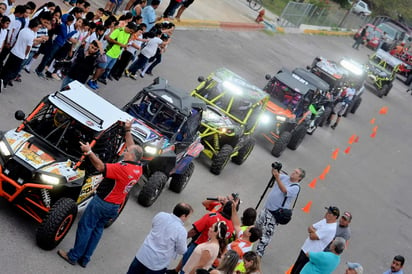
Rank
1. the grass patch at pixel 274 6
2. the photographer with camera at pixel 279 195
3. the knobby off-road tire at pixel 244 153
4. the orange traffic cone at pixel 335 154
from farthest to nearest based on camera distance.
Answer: the grass patch at pixel 274 6
the orange traffic cone at pixel 335 154
the knobby off-road tire at pixel 244 153
the photographer with camera at pixel 279 195

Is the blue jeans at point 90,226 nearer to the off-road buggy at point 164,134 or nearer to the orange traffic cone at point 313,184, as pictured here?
the off-road buggy at point 164,134

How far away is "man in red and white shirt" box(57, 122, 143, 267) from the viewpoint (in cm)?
888

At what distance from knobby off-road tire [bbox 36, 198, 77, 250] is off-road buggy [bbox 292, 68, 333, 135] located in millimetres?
11753

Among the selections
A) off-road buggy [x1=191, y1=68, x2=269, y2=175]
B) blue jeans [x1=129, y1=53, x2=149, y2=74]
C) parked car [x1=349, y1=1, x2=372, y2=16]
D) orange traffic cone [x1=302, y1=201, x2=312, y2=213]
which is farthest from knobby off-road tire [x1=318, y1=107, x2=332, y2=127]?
parked car [x1=349, y1=1, x2=372, y2=16]

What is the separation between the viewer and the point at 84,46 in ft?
50.0

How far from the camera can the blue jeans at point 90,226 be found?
30.0 feet

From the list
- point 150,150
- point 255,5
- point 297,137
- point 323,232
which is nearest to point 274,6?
point 255,5

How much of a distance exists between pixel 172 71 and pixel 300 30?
2107 cm

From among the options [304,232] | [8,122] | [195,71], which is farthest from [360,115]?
[8,122]

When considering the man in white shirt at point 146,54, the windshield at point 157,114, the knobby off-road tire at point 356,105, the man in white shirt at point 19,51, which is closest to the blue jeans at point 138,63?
the man in white shirt at point 146,54

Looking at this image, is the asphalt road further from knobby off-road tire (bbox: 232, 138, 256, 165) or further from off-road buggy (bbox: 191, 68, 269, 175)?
off-road buggy (bbox: 191, 68, 269, 175)

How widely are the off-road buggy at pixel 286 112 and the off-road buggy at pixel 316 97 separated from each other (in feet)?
1.52

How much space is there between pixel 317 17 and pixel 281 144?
90.8 ft

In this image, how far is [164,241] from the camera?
8398 mm
